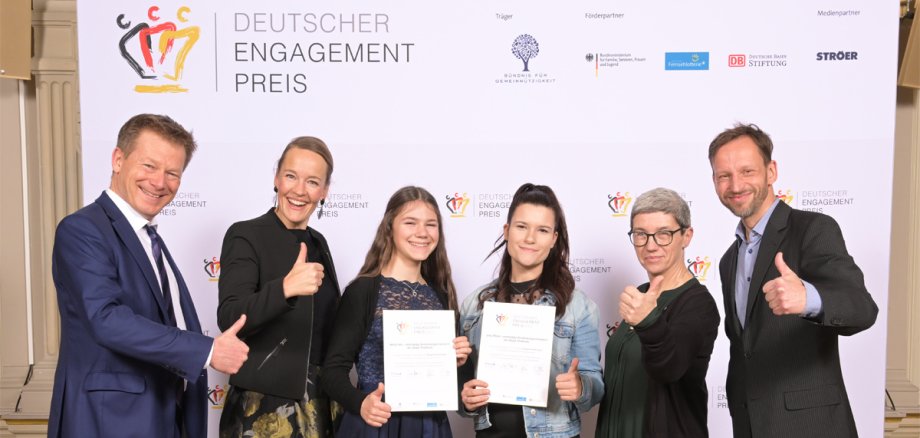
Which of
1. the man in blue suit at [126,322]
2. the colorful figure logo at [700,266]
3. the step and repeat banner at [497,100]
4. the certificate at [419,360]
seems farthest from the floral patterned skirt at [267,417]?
the colorful figure logo at [700,266]

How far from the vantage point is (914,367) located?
4.46m

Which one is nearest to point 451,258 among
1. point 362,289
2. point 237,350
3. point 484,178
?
point 484,178

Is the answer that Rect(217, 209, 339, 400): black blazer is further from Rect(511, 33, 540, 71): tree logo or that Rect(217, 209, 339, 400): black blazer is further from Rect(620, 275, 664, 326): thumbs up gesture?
Rect(511, 33, 540, 71): tree logo

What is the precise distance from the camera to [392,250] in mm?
2875

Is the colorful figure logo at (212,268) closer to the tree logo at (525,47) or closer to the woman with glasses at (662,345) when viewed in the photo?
the tree logo at (525,47)

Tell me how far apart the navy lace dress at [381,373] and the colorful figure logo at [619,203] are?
1.52 metres

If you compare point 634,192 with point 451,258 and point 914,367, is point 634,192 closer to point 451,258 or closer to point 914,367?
point 451,258

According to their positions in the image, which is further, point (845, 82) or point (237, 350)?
point (845, 82)

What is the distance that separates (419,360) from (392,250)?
0.45 m

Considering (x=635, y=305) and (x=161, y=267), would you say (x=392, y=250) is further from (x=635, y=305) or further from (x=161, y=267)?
(x=635, y=305)

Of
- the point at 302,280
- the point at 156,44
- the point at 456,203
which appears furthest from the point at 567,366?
the point at 156,44

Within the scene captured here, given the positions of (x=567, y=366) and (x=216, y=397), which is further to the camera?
(x=216, y=397)

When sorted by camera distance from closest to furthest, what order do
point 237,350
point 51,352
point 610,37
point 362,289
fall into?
point 237,350 < point 362,289 < point 610,37 < point 51,352

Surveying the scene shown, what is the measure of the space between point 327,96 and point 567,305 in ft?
6.15
